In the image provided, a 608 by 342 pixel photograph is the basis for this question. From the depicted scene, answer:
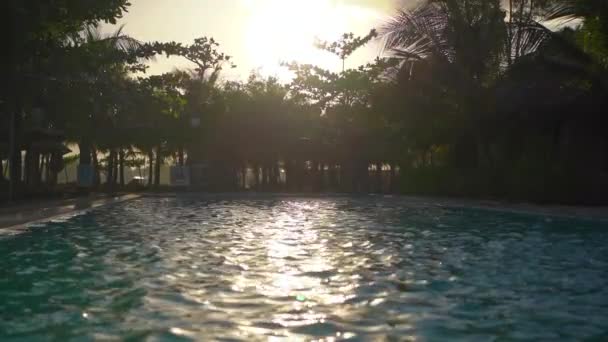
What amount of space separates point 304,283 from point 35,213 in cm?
1178

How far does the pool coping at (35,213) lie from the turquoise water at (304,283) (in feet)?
1.55

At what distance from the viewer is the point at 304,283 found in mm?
8406

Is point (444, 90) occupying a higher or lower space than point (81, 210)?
higher

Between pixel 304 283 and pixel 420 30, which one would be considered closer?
pixel 304 283

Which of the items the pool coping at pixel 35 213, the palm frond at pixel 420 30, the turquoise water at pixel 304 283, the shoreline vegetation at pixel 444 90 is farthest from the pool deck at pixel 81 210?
the palm frond at pixel 420 30

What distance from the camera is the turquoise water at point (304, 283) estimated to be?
6141 millimetres

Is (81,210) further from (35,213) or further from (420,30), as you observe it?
(420,30)

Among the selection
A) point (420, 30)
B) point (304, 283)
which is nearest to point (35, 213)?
point (304, 283)

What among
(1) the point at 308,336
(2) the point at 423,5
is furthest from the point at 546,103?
(1) the point at 308,336

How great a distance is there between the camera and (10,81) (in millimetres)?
21828

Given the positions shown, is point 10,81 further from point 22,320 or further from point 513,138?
point 513,138

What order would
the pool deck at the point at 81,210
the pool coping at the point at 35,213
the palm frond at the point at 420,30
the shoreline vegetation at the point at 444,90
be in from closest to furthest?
1. the pool coping at the point at 35,213
2. the pool deck at the point at 81,210
3. the shoreline vegetation at the point at 444,90
4. the palm frond at the point at 420,30

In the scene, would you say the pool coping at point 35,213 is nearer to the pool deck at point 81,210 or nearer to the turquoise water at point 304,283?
the pool deck at point 81,210

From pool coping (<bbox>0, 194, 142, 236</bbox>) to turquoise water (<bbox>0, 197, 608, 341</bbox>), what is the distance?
0.47 m
